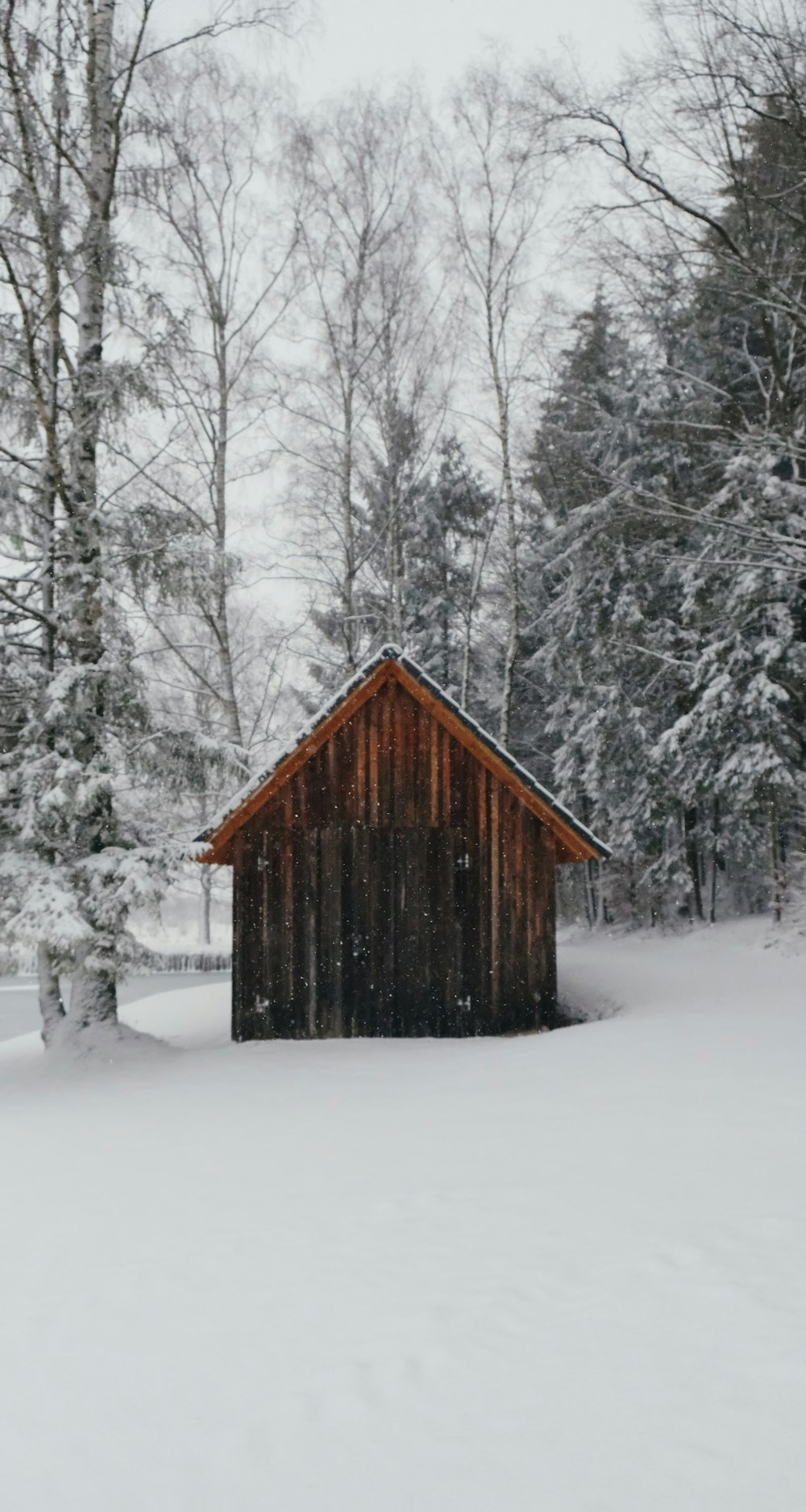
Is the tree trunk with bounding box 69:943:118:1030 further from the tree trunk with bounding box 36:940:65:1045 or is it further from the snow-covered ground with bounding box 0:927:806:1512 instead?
the snow-covered ground with bounding box 0:927:806:1512

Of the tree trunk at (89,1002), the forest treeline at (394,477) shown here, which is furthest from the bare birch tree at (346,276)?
the tree trunk at (89,1002)

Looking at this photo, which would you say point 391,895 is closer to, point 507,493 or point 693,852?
point 507,493

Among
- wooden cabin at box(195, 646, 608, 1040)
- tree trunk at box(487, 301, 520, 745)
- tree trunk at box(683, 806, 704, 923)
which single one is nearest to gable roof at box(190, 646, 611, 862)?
wooden cabin at box(195, 646, 608, 1040)

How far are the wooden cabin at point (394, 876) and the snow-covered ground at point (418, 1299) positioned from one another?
3577 millimetres

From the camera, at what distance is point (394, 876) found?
11688 mm

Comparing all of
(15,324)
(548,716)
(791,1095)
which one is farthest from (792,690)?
(15,324)

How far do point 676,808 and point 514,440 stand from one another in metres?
9.35

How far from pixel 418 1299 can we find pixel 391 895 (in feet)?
25.4

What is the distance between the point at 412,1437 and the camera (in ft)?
9.78

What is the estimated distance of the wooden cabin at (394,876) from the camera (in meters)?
11.4

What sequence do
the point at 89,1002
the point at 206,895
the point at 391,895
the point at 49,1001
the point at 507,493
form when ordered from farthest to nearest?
the point at 206,895 < the point at 507,493 < the point at 391,895 < the point at 49,1001 < the point at 89,1002

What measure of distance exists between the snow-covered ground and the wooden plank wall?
139 inches

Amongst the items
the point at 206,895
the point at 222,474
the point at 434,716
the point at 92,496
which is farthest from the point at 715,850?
the point at 206,895

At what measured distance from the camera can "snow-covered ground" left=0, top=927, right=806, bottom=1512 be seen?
2.84 meters
